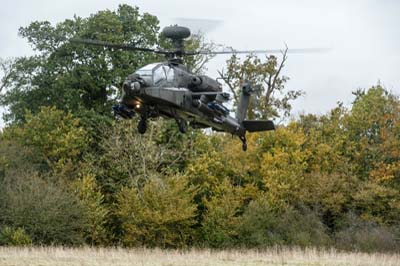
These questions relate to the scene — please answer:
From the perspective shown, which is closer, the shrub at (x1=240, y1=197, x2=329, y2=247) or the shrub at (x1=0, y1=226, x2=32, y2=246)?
the shrub at (x1=0, y1=226, x2=32, y2=246)

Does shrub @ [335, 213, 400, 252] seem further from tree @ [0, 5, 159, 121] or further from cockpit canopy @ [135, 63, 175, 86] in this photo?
cockpit canopy @ [135, 63, 175, 86]

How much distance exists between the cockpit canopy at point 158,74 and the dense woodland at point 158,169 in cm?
2021

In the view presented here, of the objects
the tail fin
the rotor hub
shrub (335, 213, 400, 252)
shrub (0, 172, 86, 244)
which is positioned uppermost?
the rotor hub

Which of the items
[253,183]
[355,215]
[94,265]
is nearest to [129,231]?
[253,183]

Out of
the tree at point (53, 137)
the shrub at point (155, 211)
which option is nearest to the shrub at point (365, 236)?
the shrub at point (155, 211)

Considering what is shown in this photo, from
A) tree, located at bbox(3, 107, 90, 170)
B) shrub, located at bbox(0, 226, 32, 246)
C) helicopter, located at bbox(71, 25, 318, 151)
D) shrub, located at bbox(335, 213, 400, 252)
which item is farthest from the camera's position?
tree, located at bbox(3, 107, 90, 170)

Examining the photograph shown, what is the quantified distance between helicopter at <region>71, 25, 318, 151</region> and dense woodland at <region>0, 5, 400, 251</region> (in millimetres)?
19471

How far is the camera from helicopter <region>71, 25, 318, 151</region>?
2028 cm

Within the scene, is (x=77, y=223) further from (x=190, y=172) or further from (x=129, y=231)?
(x=190, y=172)

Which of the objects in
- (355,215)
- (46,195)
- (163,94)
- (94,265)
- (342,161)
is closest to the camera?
(163,94)

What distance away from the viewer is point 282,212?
146 feet

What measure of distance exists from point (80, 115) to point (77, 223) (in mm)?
8502

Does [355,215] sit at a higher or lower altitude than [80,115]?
lower

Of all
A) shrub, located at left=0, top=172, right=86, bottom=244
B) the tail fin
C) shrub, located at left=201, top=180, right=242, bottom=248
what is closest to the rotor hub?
the tail fin
